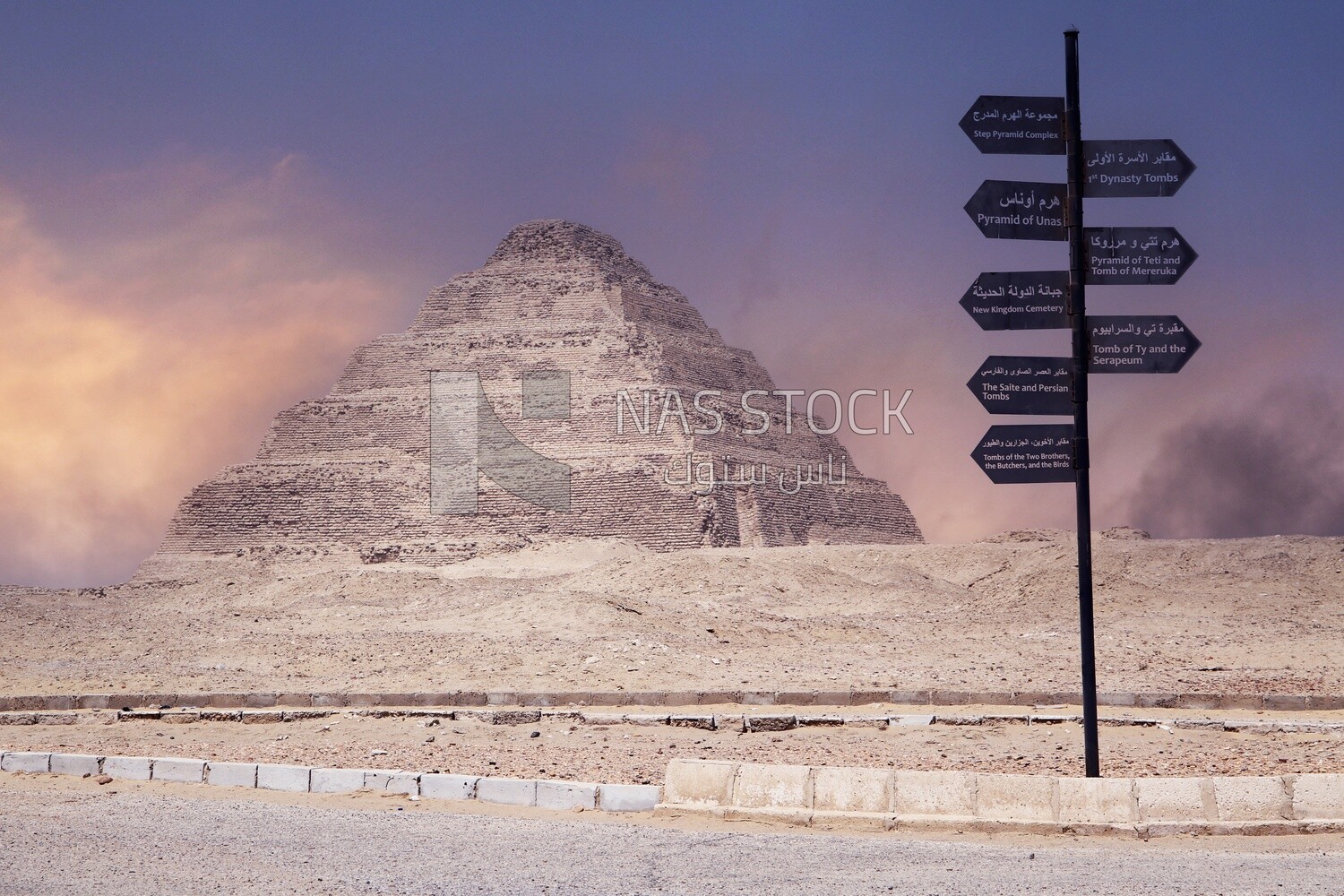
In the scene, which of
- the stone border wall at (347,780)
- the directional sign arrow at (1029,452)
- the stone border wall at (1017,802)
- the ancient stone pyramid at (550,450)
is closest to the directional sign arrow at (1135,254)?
the directional sign arrow at (1029,452)

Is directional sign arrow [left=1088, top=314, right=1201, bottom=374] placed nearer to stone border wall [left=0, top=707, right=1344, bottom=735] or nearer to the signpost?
the signpost

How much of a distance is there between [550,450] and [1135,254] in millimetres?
70197

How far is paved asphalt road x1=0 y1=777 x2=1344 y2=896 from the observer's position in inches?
240

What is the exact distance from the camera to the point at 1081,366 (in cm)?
822

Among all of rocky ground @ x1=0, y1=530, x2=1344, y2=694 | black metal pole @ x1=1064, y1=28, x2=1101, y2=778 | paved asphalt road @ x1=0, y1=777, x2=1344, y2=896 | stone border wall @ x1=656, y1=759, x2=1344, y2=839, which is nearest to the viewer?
paved asphalt road @ x1=0, y1=777, x2=1344, y2=896

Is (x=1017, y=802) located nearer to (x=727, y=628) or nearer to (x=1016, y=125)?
(x=1016, y=125)

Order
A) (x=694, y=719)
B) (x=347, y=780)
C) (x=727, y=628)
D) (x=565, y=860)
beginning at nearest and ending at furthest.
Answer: (x=565, y=860) < (x=347, y=780) < (x=694, y=719) < (x=727, y=628)

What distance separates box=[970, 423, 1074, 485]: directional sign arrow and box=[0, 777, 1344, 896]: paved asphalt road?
2.04 metres

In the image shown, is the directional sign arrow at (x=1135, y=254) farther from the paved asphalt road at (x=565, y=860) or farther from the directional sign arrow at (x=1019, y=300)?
the paved asphalt road at (x=565, y=860)

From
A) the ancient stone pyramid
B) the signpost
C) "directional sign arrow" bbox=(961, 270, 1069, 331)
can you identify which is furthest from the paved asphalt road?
the ancient stone pyramid

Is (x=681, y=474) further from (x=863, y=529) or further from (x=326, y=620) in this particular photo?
(x=326, y=620)

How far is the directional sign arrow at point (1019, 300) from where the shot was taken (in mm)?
8258

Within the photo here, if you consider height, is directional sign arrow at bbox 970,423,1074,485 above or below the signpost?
below

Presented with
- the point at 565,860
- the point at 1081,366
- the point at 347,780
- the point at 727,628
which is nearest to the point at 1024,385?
the point at 1081,366
